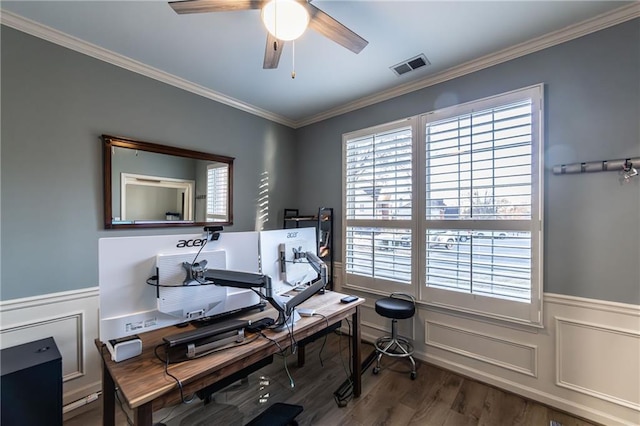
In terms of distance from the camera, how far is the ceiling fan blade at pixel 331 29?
1.42 m

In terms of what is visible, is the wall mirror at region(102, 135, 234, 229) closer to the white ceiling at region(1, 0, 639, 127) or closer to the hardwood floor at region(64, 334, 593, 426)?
the white ceiling at region(1, 0, 639, 127)

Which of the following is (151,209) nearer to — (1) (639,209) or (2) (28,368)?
(2) (28,368)

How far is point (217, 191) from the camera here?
9.83 feet

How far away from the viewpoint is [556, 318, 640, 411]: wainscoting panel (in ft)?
5.75

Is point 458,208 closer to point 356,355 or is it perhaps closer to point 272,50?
point 356,355

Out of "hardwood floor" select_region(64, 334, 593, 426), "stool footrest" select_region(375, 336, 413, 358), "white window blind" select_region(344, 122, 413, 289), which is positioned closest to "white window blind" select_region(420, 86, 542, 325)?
"white window blind" select_region(344, 122, 413, 289)

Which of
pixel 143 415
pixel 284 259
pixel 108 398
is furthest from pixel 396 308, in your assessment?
pixel 108 398

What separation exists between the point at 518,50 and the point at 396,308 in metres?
2.37

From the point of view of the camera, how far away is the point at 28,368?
150 cm

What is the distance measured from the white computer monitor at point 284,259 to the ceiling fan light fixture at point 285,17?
3.79ft

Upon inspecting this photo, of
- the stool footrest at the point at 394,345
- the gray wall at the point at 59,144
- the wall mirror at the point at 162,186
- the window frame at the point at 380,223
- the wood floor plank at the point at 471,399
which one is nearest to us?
the gray wall at the point at 59,144

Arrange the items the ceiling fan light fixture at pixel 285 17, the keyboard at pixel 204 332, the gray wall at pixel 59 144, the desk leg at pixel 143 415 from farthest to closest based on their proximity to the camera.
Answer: the gray wall at pixel 59 144, the ceiling fan light fixture at pixel 285 17, the keyboard at pixel 204 332, the desk leg at pixel 143 415

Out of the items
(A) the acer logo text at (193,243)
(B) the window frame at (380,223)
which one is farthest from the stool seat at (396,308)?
(A) the acer logo text at (193,243)

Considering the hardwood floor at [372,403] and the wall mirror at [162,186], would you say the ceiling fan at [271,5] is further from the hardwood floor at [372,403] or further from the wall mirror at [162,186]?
the hardwood floor at [372,403]
